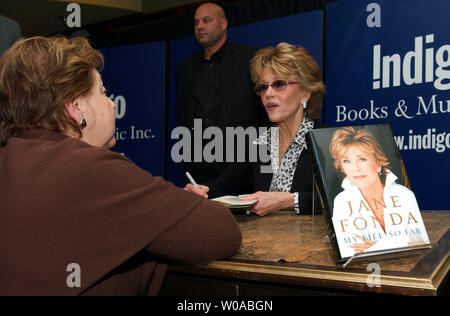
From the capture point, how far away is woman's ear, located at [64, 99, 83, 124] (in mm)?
1091

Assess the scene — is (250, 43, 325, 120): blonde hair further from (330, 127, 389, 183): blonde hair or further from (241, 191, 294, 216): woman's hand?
(330, 127, 389, 183): blonde hair

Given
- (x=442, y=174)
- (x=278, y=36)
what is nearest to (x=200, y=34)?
(x=278, y=36)

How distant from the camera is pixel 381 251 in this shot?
3.26 ft

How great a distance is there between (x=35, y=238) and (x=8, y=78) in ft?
1.39

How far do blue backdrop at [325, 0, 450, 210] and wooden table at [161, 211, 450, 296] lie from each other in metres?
2.00

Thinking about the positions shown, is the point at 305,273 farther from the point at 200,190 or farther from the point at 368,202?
the point at 200,190

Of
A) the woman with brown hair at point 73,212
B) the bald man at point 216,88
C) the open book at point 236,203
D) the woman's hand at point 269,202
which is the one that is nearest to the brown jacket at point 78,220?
the woman with brown hair at point 73,212

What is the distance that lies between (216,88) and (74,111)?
293cm

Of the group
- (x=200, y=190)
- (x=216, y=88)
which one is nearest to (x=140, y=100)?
(x=216, y=88)

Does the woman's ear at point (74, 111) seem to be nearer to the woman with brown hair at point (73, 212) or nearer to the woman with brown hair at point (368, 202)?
the woman with brown hair at point (73, 212)

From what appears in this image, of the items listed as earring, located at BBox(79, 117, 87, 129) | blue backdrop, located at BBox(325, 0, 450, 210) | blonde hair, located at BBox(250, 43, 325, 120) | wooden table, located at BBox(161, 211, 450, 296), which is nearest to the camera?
wooden table, located at BBox(161, 211, 450, 296)

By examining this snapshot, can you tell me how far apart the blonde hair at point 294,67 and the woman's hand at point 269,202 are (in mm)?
761

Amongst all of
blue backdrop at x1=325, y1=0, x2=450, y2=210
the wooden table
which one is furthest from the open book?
blue backdrop at x1=325, y1=0, x2=450, y2=210

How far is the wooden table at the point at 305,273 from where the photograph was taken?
872 millimetres
